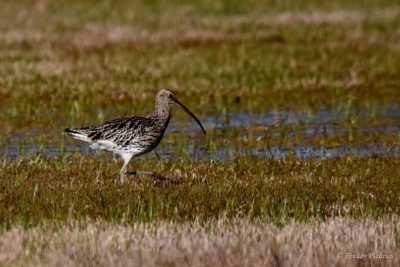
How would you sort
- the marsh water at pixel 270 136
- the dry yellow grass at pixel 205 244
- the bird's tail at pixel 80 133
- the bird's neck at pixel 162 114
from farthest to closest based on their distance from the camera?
the marsh water at pixel 270 136
the bird's neck at pixel 162 114
the bird's tail at pixel 80 133
the dry yellow grass at pixel 205 244

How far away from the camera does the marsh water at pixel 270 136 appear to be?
16406 millimetres

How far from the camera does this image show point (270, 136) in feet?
59.3

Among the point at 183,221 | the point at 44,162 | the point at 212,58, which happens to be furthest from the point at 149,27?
the point at 183,221

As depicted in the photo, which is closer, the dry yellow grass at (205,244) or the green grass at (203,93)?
the dry yellow grass at (205,244)

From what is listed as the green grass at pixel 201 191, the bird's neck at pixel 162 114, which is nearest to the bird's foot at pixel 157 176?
the green grass at pixel 201 191

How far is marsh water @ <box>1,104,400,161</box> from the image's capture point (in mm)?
16406

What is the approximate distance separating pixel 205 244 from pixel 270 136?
896 centimetres

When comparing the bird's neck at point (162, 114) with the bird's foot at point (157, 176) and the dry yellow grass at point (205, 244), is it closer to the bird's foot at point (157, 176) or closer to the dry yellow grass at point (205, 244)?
the bird's foot at point (157, 176)

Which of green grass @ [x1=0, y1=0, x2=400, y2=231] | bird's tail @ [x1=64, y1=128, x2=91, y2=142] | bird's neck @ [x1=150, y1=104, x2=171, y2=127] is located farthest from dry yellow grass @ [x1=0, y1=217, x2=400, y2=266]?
bird's neck @ [x1=150, y1=104, x2=171, y2=127]

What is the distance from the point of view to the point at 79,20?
33094mm

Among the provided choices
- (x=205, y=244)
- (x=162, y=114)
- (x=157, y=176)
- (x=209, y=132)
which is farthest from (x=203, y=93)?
(x=205, y=244)

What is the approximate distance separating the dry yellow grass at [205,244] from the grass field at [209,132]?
0.02 meters

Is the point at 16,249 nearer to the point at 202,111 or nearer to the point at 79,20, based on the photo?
the point at 202,111

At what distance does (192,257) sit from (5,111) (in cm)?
1201
